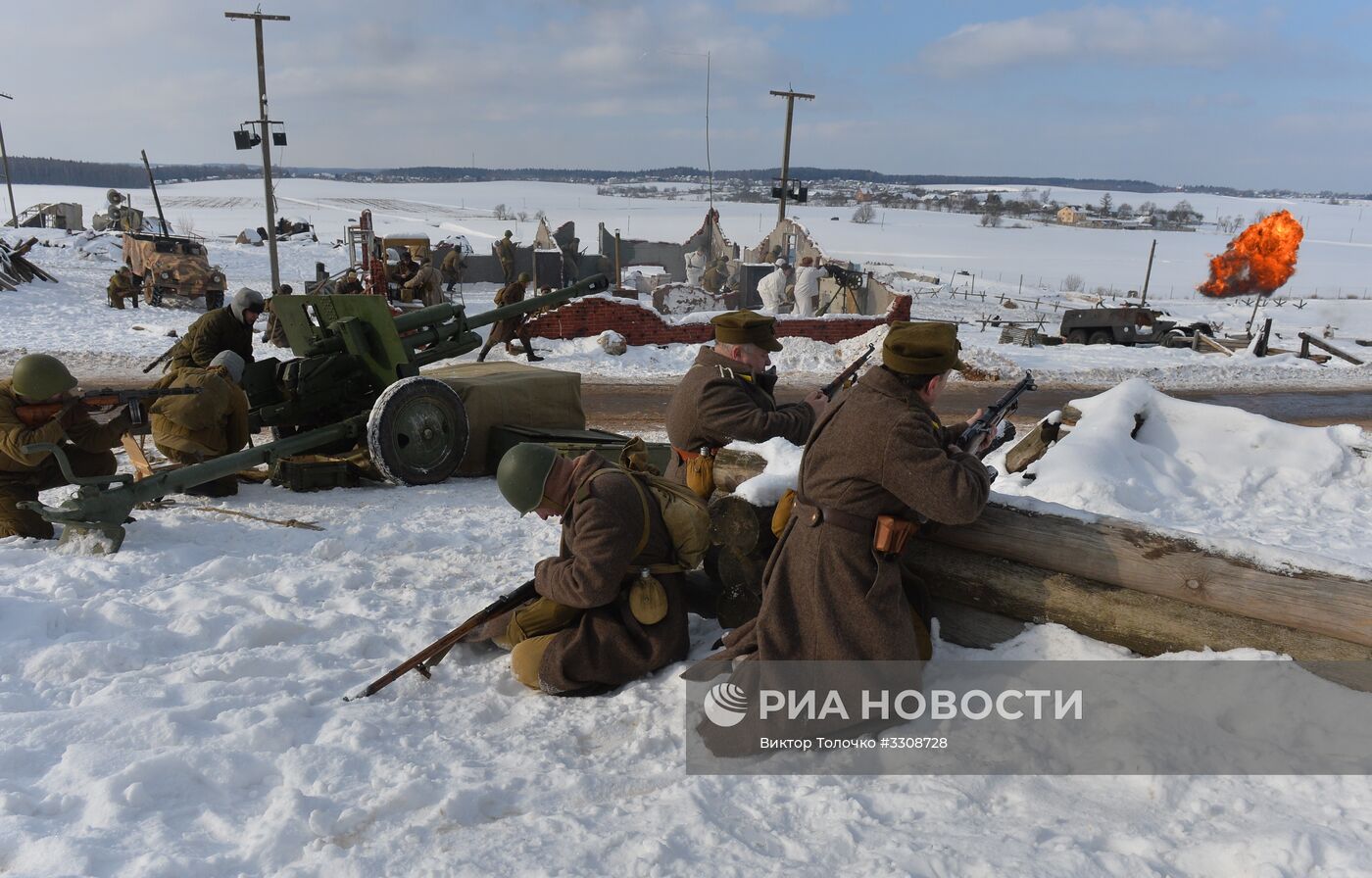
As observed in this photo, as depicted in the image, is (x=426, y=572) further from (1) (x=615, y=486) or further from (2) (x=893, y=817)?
(2) (x=893, y=817)

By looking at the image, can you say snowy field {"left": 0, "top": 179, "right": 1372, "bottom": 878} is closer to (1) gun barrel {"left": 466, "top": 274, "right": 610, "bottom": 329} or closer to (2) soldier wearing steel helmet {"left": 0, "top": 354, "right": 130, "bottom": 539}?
(2) soldier wearing steel helmet {"left": 0, "top": 354, "right": 130, "bottom": 539}

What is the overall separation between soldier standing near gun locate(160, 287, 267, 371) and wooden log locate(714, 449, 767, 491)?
15.0 ft

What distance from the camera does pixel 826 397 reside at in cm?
517

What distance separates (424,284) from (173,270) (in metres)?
6.69

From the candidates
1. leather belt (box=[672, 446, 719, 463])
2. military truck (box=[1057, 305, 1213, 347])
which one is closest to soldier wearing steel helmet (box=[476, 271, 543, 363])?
leather belt (box=[672, 446, 719, 463])

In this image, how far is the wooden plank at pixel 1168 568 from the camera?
3.20m

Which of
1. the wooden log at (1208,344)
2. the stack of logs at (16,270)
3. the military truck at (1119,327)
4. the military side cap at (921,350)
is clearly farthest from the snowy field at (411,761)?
the stack of logs at (16,270)

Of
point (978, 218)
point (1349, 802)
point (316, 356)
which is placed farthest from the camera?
point (978, 218)

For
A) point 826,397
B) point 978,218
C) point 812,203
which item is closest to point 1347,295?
point 826,397

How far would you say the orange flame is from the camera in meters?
24.9

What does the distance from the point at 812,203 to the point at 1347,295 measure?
95.6 metres

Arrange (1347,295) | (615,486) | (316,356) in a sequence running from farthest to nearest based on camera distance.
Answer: (1347,295)
(316,356)
(615,486)

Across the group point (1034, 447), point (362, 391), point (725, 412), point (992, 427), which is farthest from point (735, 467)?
point (362, 391)

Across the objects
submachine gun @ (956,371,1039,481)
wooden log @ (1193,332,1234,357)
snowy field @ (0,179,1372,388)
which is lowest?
snowy field @ (0,179,1372,388)
